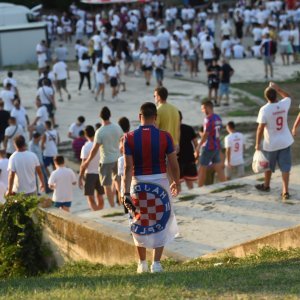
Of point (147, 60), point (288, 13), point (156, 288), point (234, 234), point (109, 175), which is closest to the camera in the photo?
point (156, 288)

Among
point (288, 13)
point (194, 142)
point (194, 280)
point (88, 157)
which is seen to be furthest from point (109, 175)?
point (288, 13)

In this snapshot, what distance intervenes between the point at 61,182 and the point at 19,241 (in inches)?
98.2

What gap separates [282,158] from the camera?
39.3 ft

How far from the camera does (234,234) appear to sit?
1070 cm

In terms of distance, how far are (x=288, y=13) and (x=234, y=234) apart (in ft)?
89.2

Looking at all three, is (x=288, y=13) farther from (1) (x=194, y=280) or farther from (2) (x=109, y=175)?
(1) (x=194, y=280)

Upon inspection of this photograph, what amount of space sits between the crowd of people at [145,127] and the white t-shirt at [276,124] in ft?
0.04

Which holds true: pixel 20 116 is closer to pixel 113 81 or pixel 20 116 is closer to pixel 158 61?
pixel 113 81

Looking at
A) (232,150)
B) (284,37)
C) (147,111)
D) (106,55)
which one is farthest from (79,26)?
(147,111)

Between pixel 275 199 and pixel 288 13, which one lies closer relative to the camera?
pixel 275 199

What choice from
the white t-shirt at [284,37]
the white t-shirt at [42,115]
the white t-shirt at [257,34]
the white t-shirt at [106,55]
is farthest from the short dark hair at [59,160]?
the white t-shirt at [257,34]

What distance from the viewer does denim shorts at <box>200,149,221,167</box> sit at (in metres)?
14.1

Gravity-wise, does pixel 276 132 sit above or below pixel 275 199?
above

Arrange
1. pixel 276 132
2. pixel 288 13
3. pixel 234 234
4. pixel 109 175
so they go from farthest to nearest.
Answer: pixel 288 13
pixel 109 175
pixel 276 132
pixel 234 234
